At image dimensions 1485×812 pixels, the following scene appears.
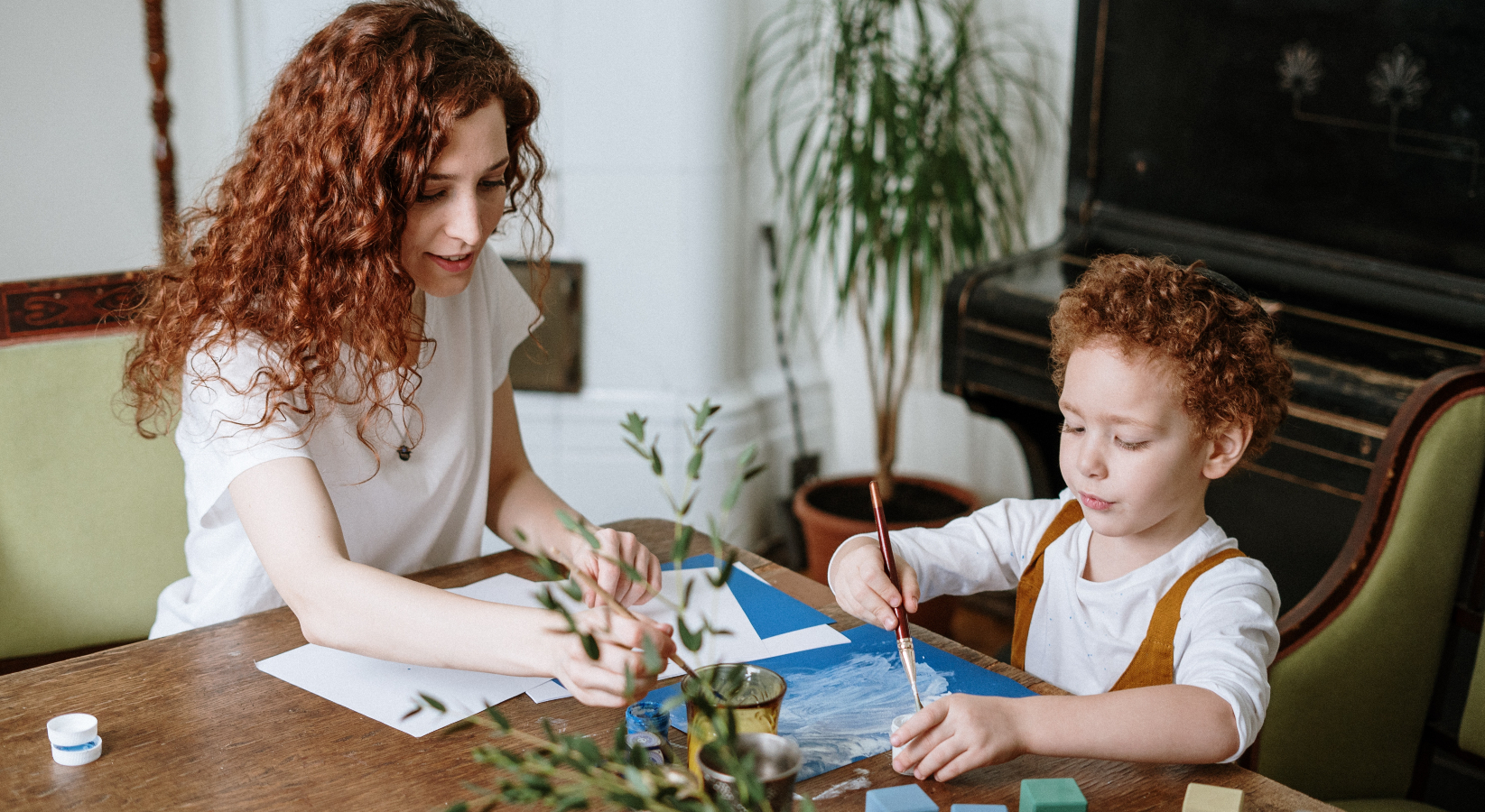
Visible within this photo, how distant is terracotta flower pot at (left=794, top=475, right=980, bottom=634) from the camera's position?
285cm

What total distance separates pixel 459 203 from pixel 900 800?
2.56ft

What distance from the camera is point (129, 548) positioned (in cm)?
165

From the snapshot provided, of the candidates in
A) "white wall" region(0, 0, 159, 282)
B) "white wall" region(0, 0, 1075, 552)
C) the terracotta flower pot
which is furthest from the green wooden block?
"white wall" region(0, 0, 159, 282)

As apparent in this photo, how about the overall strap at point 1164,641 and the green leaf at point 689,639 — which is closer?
the green leaf at point 689,639

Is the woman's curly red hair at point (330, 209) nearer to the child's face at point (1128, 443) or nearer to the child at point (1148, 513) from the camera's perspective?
the child at point (1148, 513)

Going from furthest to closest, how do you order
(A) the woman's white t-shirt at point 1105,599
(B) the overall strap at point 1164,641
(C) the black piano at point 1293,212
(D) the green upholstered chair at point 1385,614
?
(C) the black piano at point 1293,212
(D) the green upholstered chair at point 1385,614
(B) the overall strap at point 1164,641
(A) the woman's white t-shirt at point 1105,599

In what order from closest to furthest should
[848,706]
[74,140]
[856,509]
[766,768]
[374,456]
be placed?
[766,768] < [848,706] < [374,456] < [74,140] < [856,509]

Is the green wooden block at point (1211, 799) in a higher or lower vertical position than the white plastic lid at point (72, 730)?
higher

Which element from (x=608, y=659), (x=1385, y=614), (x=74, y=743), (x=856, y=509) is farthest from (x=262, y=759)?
(x=856, y=509)

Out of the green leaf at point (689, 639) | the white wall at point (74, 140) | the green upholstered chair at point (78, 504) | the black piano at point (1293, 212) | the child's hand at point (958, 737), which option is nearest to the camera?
the green leaf at point (689, 639)

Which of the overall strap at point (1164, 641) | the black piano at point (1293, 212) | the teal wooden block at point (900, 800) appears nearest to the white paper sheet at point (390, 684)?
the teal wooden block at point (900, 800)

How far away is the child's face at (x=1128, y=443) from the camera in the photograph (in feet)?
3.93

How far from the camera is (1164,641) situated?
3.94ft

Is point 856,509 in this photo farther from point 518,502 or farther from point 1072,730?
point 1072,730
